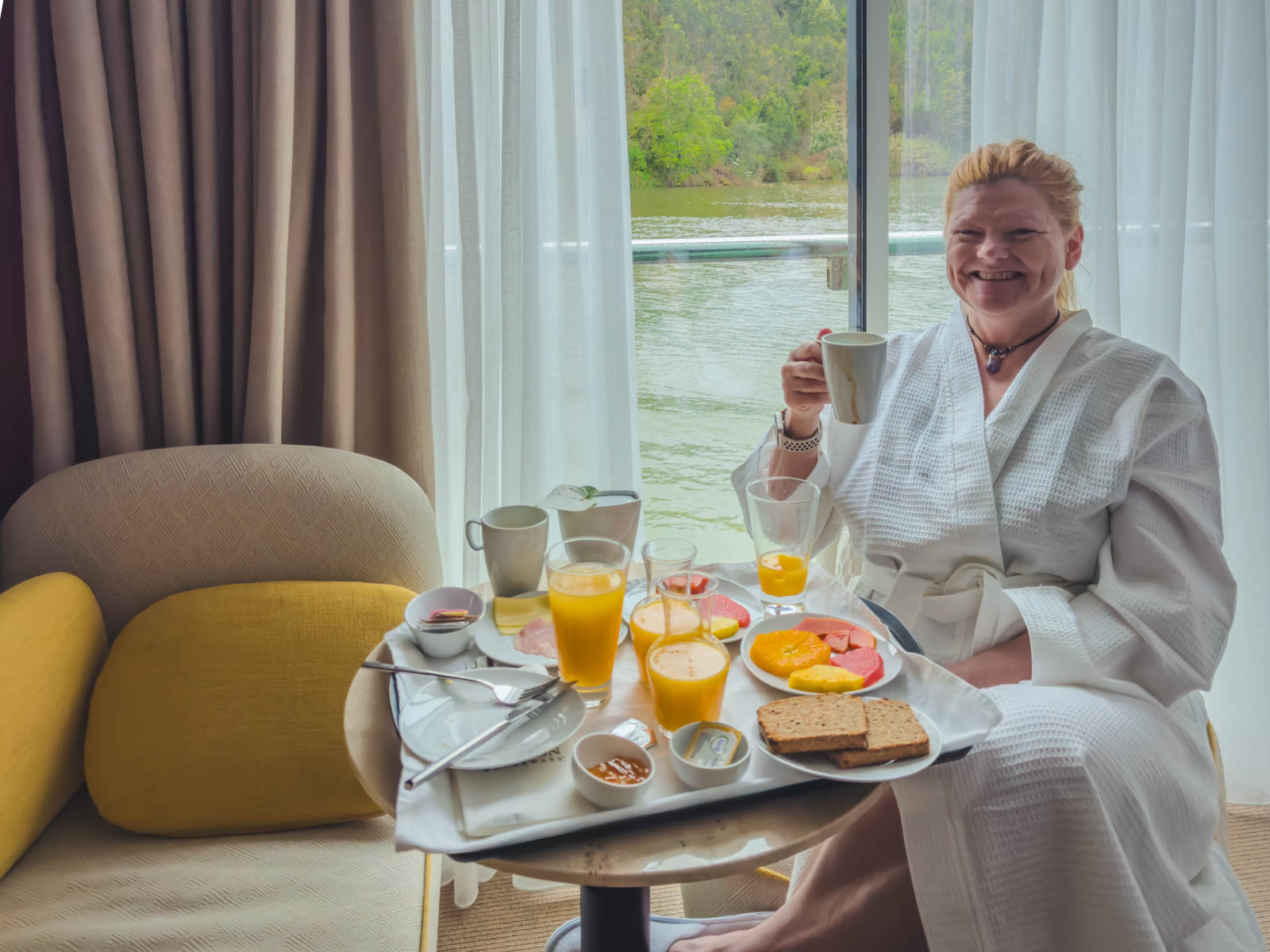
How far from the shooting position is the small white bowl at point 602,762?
0.90 metres

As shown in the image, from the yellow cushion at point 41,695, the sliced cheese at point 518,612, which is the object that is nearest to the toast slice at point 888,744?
the sliced cheese at point 518,612

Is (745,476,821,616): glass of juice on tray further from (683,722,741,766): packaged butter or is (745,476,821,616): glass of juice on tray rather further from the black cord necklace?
the black cord necklace

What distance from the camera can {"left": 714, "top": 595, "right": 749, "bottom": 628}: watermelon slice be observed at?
128cm

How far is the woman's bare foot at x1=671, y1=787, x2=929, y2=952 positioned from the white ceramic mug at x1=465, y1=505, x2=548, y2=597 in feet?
1.75

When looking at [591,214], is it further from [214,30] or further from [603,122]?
[214,30]

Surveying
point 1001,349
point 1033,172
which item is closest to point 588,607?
point 1001,349

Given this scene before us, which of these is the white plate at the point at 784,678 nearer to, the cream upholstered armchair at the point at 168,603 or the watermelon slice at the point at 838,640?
the watermelon slice at the point at 838,640

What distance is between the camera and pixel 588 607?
107 centimetres

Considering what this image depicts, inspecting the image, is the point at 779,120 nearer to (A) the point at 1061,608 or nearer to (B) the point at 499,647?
(A) the point at 1061,608

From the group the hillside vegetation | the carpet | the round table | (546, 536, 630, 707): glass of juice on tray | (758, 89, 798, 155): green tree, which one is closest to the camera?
the round table

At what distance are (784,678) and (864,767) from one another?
0.65ft

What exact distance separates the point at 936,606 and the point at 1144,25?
4.57ft

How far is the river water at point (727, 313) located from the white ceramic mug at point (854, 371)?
1.10 meters

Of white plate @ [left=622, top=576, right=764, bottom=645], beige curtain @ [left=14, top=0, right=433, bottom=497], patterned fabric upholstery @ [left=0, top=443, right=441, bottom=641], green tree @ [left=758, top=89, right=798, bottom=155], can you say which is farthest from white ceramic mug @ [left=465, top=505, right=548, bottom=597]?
green tree @ [left=758, top=89, right=798, bottom=155]
